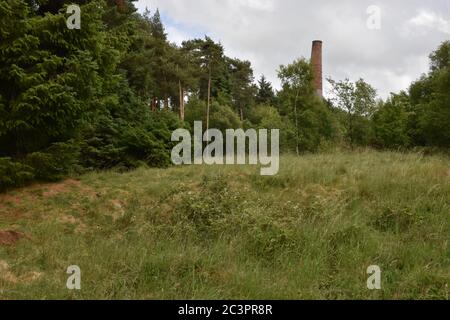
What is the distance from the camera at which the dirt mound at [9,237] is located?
19.7 ft

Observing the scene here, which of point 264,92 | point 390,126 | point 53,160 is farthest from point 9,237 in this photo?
point 264,92

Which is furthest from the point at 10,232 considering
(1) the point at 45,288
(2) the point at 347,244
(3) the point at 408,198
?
(3) the point at 408,198

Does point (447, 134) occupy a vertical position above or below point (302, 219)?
above

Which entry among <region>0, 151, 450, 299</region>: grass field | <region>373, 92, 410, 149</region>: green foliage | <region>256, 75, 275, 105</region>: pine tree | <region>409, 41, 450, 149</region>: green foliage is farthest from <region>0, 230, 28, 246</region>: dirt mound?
<region>256, 75, 275, 105</region>: pine tree

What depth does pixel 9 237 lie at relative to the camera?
243 inches

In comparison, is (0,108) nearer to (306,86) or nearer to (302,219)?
(302,219)

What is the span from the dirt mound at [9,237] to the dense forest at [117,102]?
238 cm

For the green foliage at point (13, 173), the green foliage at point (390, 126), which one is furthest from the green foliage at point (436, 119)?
the green foliage at point (13, 173)

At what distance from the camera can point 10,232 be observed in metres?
6.27

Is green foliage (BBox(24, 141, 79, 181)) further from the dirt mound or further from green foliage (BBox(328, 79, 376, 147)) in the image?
green foliage (BBox(328, 79, 376, 147))

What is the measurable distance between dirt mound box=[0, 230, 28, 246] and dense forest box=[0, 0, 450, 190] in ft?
7.80

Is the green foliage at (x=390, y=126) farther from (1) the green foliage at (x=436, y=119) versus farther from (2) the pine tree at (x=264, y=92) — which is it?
(2) the pine tree at (x=264, y=92)

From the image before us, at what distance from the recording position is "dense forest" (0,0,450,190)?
8.45 metres
